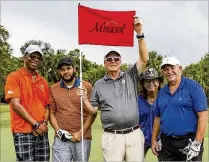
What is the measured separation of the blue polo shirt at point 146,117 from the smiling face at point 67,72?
1.09 m

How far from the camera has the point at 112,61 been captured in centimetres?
508

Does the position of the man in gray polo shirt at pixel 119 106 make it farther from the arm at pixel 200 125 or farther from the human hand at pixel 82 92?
the arm at pixel 200 125

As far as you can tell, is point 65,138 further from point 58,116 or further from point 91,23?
point 91,23

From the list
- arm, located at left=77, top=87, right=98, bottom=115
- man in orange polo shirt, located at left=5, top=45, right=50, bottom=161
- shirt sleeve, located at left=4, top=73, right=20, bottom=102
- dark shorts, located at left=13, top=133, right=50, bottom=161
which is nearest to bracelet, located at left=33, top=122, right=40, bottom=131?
man in orange polo shirt, located at left=5, top=45, right=50, bottom=161

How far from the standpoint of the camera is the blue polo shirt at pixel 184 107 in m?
4.65

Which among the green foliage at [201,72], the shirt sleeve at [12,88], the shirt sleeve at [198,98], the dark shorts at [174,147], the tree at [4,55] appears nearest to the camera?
the shirt sleeve at [198,98]

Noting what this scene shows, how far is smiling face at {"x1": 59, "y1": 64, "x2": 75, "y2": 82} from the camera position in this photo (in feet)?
17.6

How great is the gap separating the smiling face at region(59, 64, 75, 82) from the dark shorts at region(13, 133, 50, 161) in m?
0.83

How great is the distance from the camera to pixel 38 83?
5.46m

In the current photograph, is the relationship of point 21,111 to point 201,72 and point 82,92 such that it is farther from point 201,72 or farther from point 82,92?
point 201,72

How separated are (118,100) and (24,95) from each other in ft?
4.22

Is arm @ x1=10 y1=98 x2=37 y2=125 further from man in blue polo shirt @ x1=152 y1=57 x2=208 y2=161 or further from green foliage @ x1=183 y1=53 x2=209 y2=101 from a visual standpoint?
green foliage @ x1=183 y1=53 x2=209 y2=101

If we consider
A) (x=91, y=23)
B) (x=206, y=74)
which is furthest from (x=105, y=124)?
(x=206, y=74)

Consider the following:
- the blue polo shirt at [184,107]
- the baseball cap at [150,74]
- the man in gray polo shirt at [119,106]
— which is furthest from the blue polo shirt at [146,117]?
the blue polo shirt at [184,107]
